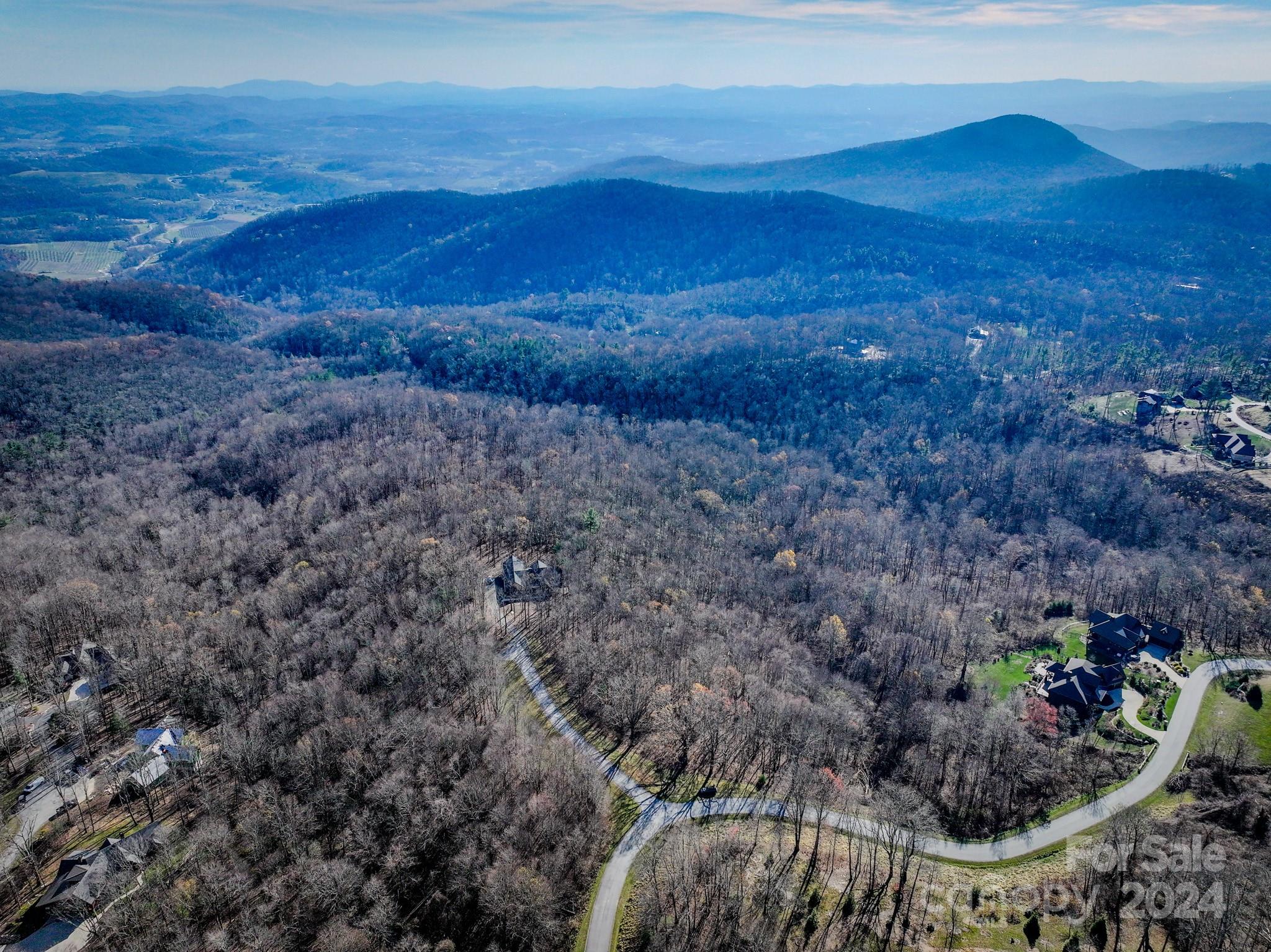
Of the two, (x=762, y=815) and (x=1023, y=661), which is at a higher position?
(x=762, y=815)

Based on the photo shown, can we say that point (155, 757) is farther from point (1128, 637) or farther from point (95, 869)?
point (1128, 637)

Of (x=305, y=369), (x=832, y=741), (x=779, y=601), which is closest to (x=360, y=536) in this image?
(x=779, y=601)

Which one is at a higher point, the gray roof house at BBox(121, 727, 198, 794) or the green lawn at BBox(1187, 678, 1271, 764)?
the gray roof house at BBox(121, 727, 198, 794)

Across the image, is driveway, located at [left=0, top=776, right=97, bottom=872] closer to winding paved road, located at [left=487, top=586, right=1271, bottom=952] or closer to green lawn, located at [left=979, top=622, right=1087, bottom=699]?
winding paved road, located at [left=487, top=586, right=1271, bottom=952]

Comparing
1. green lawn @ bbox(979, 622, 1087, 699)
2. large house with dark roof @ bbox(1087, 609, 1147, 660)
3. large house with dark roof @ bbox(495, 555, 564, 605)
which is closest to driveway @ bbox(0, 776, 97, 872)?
large house with dark roof @ bbox(495, 555, 564, 605)

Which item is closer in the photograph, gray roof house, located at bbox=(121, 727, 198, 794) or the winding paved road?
the winding paved road

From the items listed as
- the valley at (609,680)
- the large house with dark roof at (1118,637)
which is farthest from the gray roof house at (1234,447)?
the large house with dark roof at (1118,637)

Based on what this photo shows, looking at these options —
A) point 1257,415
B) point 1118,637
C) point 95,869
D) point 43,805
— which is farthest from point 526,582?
point 1257,415
